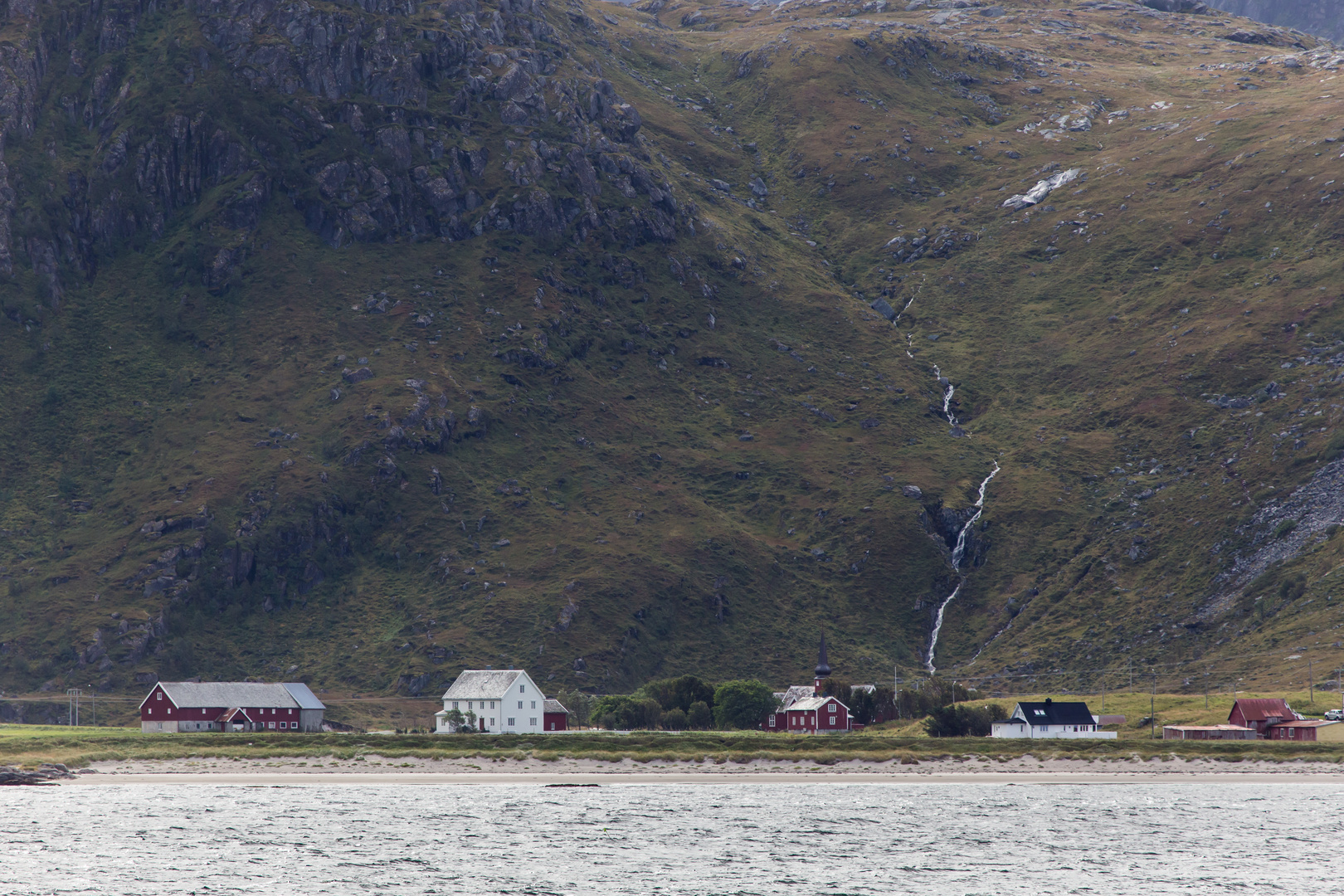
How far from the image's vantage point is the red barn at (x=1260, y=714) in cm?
13038

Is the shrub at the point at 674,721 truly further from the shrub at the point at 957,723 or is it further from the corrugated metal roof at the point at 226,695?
the corrugated metal roof at the point at 226,695

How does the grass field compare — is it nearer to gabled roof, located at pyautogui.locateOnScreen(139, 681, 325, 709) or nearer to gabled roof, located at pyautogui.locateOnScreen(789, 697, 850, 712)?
gabled roof, located at pyautogui.locateOnScreen(139, 681, 325, 709)

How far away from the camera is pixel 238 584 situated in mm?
192375

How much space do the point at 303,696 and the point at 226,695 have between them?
7.72 m

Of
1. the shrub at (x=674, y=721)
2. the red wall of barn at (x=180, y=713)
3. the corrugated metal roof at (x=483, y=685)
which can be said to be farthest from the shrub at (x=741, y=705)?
the red wall of barn at (x=180, y=713)

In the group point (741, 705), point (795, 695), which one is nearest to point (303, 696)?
point (741, 705)

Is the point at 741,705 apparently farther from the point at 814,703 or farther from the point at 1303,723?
the point at 1303,723

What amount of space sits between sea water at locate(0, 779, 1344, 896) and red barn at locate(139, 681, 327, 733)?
40739 mm

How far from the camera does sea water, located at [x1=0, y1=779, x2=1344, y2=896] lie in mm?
57375

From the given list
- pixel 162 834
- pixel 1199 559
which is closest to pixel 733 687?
pixel 1199 559

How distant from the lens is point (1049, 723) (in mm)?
133625

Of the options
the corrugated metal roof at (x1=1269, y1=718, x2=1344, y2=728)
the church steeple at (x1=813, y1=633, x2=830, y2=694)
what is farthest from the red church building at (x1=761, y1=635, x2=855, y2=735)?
the corrugated metal roof at (x1=1269, y1=718, x2=1344, y2=728)

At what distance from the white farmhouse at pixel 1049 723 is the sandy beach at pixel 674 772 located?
16.5 metres

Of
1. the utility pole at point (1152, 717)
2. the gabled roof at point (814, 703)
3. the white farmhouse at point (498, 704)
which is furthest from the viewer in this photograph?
the gabled roof at point (814, 703)
